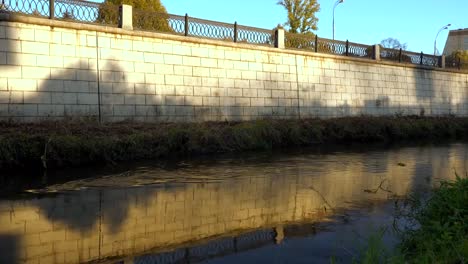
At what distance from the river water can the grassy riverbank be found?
2.86 ft

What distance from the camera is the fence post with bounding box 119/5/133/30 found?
14.2 meters

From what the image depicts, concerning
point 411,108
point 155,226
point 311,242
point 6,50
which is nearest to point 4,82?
point 6,50

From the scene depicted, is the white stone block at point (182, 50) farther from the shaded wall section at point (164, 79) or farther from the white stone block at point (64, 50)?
the white stone block at point (64, 50)

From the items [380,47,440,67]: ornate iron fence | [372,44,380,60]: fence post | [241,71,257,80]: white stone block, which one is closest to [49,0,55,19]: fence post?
[241,71,257,80]: white stone block

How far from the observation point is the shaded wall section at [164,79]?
12.3 metres

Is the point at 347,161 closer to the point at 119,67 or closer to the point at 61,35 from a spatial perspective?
the point at 119,67

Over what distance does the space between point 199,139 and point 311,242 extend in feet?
27.2

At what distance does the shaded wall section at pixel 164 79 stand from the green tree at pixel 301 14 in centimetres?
1763

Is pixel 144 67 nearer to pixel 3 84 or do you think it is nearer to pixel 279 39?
pixel 3 84

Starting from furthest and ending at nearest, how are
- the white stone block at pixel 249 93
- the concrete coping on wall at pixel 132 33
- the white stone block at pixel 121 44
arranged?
the white stone block at pixel 249 93
the white stone block at pixel 121 44
the concrete coping on wall at pixel 132 33

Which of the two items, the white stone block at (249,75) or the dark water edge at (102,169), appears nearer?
the dark water edge at (102,169)

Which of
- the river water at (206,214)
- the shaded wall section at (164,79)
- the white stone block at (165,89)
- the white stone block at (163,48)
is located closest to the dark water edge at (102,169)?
the river water at (206,214)

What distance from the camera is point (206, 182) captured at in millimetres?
8820

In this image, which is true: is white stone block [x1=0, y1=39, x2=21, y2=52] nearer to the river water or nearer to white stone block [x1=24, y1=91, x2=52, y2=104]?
white stone block [x1=24, y1=91, x2=52, y2=104]
